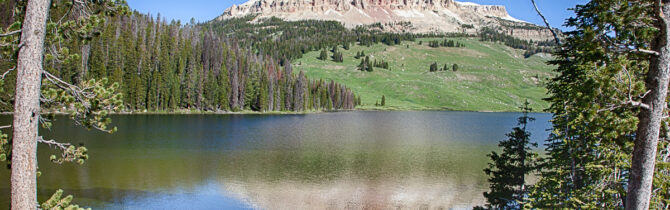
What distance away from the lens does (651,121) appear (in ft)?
25.0

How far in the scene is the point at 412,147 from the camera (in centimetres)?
5472

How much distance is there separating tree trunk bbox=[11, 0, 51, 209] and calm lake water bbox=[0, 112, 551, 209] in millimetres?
17819

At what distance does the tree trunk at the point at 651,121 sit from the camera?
7457 mm

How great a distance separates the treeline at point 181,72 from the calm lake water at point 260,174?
53679mm

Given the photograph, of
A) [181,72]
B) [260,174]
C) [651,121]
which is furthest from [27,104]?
[181,72]

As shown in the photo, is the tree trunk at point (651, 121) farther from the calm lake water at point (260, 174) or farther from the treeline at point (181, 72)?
the treeline at point (181, 72)

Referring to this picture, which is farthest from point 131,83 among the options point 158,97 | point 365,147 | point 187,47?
point 365,147

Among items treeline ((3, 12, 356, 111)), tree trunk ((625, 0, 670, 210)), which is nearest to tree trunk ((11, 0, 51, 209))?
tree trunk ((625, 0, 670, 210))

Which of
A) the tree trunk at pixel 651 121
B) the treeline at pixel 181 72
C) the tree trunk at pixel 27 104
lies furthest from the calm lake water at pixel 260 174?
the treeline at pixel 181 72

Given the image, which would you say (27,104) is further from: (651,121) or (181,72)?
(181,72)

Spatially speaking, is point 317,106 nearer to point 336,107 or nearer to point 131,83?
point 336,107

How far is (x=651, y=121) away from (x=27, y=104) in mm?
11701

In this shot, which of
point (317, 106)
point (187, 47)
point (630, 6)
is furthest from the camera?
point (317, 106)

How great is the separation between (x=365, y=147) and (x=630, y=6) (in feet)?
153
